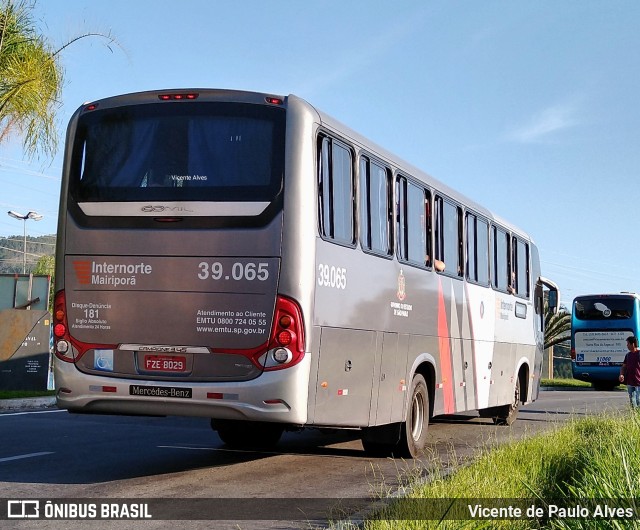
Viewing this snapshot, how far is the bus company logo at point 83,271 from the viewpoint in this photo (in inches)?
394

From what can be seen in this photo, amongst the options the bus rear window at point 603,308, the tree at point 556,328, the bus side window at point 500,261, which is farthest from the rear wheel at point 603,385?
the bus side window at point 500,261

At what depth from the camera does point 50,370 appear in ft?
81.2

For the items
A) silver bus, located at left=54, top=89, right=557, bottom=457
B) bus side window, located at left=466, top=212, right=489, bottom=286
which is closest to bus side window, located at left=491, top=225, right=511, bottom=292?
bus side window, located at left=466, top=212, right=489, bottom=286

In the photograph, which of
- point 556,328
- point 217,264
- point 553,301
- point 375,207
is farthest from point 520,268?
point 556,328

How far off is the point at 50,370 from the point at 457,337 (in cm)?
1312

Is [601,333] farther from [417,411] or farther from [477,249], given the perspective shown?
[417,411]

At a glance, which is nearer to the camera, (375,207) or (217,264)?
(217,264)

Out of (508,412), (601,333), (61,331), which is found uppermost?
(601,333)

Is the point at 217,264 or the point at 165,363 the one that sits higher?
the point at 217,264

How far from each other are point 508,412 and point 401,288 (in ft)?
24.4

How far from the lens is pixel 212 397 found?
9477 mm

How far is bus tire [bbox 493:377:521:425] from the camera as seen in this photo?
18.8 metres

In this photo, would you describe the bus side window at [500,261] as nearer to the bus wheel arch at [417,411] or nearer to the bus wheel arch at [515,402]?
the bus wheel arch at [515,402]

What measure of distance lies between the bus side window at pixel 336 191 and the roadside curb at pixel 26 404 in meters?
10.5
